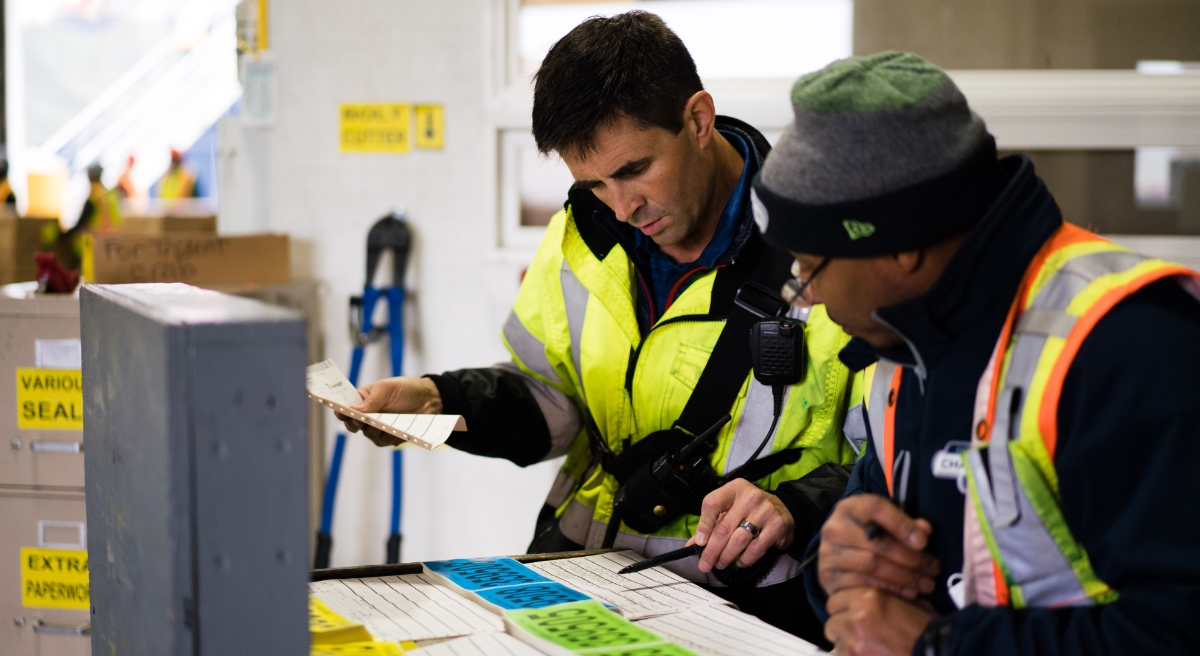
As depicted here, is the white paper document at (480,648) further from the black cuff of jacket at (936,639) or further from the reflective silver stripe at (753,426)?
the reflective silver stripe at (753,426)

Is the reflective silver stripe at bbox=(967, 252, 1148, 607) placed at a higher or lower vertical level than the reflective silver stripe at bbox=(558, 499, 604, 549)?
higher

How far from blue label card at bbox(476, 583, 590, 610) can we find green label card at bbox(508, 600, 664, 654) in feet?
0.07

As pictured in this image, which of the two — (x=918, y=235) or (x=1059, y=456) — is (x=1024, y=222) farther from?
(x=1059, y=456)

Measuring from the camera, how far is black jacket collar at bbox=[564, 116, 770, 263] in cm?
164

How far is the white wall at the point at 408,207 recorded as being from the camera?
2.94 meters

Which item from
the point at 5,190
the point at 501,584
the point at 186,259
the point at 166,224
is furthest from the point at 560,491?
the point at 5,190

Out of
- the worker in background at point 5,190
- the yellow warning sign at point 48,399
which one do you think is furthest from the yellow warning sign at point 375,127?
the worker in background at point 5,190

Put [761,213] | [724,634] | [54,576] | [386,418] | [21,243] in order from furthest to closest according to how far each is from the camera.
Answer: [21,243] → [54,576] → [386,418] → [724,634] → [761,213]

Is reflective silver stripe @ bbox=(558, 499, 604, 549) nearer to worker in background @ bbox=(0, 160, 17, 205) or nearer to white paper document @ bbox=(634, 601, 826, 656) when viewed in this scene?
white paper document @ bbox=(634, 601, 826, 656)

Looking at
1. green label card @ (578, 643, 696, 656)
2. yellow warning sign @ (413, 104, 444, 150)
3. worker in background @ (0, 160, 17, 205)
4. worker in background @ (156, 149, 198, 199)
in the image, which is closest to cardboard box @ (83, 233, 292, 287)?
yellow warning sign @ (413, 104, 444, 150)

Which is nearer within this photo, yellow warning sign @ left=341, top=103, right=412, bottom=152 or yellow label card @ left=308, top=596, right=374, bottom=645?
yellow label card @ left=308, top=596, right=374, bottom=645

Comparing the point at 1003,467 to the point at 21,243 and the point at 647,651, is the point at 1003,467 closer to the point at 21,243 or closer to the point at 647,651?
the point at 647,651

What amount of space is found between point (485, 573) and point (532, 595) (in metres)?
0.13

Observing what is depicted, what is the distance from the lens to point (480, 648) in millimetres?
1086
